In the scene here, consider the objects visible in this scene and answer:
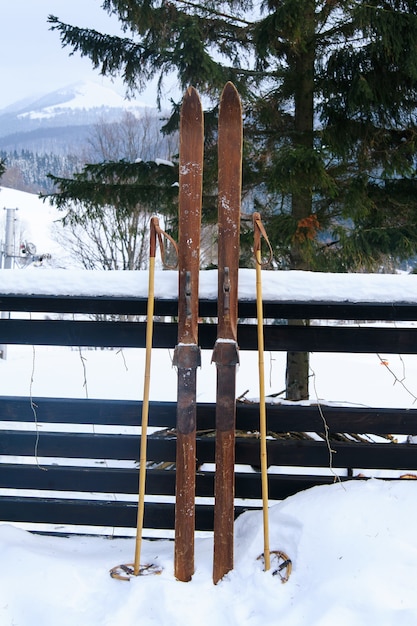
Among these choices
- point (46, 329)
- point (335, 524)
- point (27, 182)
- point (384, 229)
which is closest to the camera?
point (335, 524)

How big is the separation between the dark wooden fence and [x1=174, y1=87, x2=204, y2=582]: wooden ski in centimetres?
24

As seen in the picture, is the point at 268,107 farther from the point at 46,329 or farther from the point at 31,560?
the point at 31,560

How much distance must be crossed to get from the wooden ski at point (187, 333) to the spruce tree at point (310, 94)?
308cm

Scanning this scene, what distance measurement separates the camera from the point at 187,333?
2254mm

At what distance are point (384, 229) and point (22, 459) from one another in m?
4.72

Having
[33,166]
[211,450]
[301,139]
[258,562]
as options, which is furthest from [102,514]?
[33,166]

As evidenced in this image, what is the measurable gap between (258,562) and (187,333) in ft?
3.43

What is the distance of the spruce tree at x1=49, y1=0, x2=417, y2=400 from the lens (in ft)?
17.3

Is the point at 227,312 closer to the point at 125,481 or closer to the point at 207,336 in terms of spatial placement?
the point at 207,336

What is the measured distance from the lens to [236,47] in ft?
21.5

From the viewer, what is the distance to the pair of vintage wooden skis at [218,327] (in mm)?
2223

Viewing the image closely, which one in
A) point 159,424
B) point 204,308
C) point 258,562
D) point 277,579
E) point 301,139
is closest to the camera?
point 277,579

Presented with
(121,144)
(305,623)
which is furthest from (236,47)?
(121,144)

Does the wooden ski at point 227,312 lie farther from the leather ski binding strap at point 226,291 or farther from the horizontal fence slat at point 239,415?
the horizontal fence slat at point 239,415
